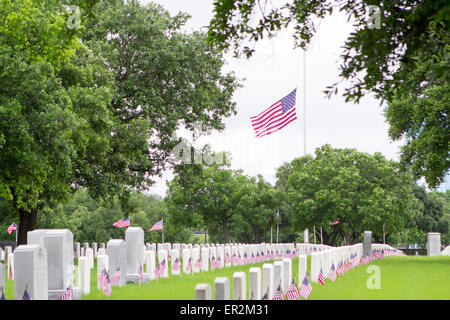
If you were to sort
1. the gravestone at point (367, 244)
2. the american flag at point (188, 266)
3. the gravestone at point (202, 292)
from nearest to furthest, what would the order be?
the gravestone at point (202, 292) → the american flag at point (188, 266) → the gravestone at point (367, 244)

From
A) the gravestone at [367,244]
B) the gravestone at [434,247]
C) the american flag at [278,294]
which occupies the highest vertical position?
the american flag at [278,294]

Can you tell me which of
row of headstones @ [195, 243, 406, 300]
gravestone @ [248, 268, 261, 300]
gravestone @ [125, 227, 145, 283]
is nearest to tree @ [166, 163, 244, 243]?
row of headstones @ [195, 243, 406, 300]

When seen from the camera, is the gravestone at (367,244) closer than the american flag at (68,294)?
No

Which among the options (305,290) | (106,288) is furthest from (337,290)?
(106,288)

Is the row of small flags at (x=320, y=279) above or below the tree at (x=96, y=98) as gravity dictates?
below

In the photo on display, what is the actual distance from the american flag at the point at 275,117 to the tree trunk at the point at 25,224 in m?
12.0

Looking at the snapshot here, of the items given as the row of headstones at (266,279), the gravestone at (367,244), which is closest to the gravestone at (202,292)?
the row of headstones at (266,279)

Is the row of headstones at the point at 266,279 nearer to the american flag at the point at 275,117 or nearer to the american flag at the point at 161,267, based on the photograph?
the american flag at the point at 161,267

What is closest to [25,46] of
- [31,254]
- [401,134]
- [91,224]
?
[31,254]

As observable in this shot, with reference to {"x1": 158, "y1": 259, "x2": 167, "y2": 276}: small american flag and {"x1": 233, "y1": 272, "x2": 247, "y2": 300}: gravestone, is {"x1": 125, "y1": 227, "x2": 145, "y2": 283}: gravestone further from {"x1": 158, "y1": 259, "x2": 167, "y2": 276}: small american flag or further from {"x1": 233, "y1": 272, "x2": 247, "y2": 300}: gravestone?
{"x1": 233, "y1": 272, "x2": 247, "y2": 300}: gravestone

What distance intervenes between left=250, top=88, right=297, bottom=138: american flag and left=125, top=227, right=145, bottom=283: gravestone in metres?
16.3

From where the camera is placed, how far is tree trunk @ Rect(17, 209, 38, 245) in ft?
85.6

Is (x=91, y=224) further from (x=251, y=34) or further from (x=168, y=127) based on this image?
(x=251, y=34)

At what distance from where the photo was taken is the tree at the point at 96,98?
59.8ft
